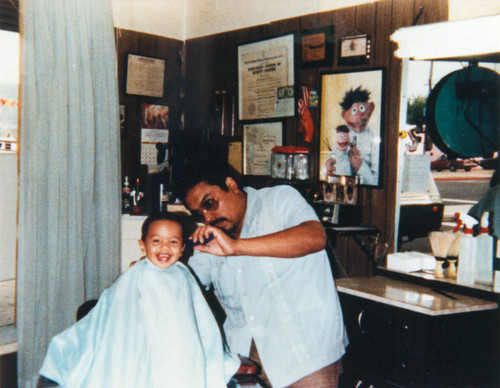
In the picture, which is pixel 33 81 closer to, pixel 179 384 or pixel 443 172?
pixel 179 384

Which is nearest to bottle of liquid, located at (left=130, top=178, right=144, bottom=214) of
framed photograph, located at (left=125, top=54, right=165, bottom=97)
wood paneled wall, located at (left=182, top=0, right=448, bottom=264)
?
wood paneled wall, located at (left=182, top=0, right=448, bottom=264)

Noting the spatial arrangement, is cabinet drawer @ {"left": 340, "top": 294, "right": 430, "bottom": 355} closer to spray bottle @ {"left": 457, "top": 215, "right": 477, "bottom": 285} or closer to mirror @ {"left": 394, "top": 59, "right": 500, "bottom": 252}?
spray bottle @ {"left": 457, "top": 215, "right": 477, "bottom": 285}

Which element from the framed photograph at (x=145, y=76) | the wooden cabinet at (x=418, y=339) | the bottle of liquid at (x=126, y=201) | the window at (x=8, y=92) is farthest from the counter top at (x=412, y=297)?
the framed photograph at (x=145, y=76)

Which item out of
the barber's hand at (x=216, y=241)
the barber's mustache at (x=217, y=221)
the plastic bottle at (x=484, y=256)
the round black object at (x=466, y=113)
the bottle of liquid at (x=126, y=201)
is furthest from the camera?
the bottle of liquid at (x=126, y=201)

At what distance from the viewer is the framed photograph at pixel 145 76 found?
359cm

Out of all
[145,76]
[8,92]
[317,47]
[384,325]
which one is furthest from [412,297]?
[145,76]

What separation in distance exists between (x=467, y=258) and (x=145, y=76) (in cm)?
257

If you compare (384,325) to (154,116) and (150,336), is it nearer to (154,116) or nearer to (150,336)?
(150,336)

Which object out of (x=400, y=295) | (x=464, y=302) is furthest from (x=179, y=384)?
(x=464, y=302)

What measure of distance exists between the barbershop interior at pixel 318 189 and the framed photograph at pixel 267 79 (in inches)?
0.5

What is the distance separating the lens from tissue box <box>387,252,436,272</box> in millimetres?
2408

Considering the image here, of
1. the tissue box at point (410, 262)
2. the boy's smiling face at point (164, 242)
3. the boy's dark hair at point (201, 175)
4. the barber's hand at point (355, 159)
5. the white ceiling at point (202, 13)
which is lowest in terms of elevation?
the tissue box at point (410, 262)

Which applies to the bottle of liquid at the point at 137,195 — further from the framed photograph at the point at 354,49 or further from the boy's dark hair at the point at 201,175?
the framed photograph at the point at 354,49

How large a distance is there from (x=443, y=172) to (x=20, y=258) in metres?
2.19
